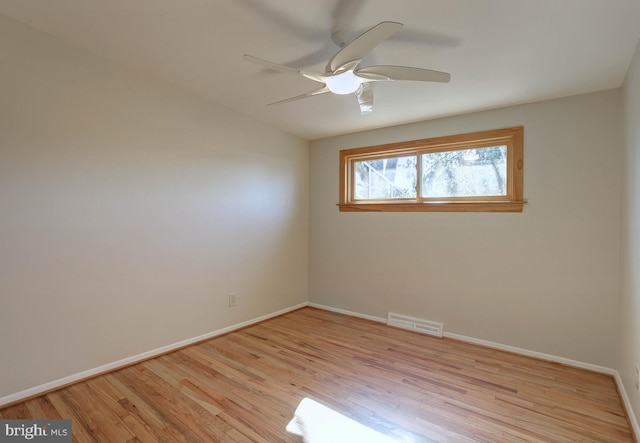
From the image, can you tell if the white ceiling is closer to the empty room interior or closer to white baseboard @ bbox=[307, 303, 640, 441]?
the empty room interior

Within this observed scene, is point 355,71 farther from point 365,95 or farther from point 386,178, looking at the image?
point 386,178

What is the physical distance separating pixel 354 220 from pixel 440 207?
3.38 feet

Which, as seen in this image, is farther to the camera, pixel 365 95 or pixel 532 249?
pixel 532 249

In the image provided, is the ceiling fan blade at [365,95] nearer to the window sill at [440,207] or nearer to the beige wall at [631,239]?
the window sill at [440,207]

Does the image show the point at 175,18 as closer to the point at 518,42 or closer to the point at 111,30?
the point at 111,30

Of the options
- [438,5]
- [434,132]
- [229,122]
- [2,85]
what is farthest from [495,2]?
[2,85]

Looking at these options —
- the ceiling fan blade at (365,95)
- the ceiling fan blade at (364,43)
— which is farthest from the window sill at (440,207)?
the ceiling fan blade at (364,43)

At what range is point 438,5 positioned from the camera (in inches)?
60.5

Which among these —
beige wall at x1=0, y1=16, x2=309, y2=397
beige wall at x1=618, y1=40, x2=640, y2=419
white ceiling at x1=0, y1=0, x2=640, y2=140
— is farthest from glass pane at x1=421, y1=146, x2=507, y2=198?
beige wall at x1=0, y1=16, x2=309, y2=397

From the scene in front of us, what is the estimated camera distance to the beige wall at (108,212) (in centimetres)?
183

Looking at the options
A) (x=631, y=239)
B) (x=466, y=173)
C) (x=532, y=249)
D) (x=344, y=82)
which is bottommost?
(x=532, y=249)

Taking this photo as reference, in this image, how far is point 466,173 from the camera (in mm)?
3078

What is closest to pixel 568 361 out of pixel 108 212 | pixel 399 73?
pixel 399 73

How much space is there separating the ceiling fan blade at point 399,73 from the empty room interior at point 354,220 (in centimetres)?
1
